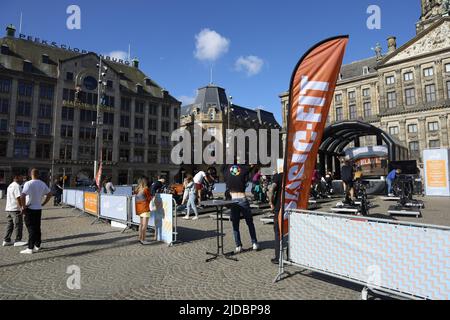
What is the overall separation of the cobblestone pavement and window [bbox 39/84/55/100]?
4636 centimetres

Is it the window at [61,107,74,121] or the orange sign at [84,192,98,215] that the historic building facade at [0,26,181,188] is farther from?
the orange sign at [84,192,98,215]

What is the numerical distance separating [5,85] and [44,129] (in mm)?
7956

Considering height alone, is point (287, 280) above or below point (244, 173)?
below

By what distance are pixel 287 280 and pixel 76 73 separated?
54736 millimetres

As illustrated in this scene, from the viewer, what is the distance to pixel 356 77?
59375 millimetres

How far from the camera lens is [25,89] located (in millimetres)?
44719

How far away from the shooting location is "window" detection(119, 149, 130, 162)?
53969mm

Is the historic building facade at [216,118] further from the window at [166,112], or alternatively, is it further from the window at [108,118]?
the window at [108,118]

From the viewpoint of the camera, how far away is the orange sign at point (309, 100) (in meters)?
4.93

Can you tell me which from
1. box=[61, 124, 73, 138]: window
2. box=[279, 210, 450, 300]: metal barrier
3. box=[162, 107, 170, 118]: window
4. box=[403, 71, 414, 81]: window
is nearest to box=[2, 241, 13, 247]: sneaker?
box=[279, 210, 450, 300]: metal barrier

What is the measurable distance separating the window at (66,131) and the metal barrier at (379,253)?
51260 mm
